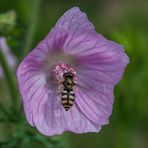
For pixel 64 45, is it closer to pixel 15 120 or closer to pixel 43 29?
pixel 15 120

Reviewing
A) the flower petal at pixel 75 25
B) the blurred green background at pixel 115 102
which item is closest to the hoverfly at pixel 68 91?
the flower petal at pixel 75 25

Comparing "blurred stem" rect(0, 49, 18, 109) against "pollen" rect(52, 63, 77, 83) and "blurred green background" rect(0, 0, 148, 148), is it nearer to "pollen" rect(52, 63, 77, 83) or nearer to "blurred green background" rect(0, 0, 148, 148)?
"blurred green background" rect(0, 0, 148, 148)

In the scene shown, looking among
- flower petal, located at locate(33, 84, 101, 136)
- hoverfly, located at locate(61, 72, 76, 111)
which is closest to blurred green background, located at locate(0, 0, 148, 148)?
flower petal, located at locate(33, 84, 101, 136)

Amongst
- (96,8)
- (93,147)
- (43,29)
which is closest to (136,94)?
(93,147)

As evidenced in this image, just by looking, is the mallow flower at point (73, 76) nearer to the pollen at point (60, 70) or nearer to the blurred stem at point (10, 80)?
the pollen at point (60, 70)

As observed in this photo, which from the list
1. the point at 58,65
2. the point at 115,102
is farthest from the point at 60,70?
the point at 115,102
